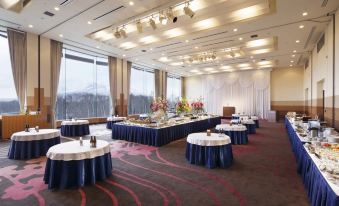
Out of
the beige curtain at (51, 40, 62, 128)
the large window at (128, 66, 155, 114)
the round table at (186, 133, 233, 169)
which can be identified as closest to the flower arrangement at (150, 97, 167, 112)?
the round table at (186, 133, 233, 169)

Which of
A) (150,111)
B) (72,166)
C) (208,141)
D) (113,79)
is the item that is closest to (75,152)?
(72,166)

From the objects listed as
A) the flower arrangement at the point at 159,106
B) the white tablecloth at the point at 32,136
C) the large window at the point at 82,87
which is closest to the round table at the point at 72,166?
the white tablecloth at the point at 32,136

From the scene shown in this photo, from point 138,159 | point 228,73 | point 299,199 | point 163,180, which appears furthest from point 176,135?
point 228,73

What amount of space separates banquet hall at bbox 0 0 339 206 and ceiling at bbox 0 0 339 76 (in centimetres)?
6

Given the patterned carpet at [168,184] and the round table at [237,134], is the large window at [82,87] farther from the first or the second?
the round table at [237,134]

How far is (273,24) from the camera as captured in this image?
6.95 metres

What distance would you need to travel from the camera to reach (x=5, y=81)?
7922mm

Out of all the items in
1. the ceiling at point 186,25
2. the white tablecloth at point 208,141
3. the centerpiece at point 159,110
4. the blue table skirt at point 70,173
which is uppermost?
the ceiling at point 186,25

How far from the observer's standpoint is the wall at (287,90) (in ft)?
48.3

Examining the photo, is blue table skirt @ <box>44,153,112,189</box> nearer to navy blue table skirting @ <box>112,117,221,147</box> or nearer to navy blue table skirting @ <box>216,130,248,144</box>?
navy blue table skirting @ <box>112,117,221,147</box>

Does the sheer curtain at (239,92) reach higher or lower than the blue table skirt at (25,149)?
higher

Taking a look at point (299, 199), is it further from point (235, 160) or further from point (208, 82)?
point (208, 82)

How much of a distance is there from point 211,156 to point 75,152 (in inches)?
105

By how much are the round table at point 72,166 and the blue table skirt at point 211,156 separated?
207 centimetres
